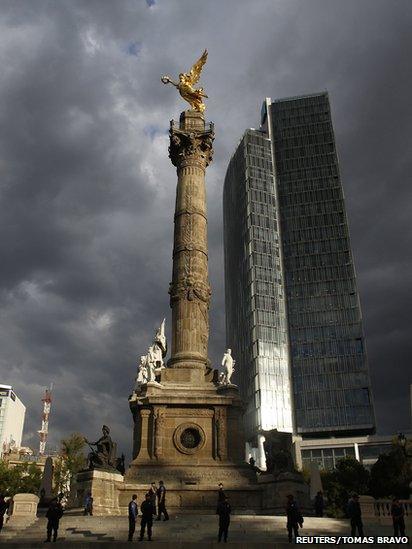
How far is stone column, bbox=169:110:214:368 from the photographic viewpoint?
29125 millimetres

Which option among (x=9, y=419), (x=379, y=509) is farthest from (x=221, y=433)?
(x=9, y=419)

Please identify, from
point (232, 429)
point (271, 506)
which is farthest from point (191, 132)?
point (271, 506)

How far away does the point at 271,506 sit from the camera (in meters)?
22.8

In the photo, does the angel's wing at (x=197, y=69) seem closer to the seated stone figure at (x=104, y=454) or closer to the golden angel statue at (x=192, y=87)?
the golden angel statue at (x=192, y=87)

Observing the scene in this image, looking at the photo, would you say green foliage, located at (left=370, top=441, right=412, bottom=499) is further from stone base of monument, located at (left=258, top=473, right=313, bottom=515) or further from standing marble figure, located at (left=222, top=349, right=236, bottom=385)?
standing marble figure, located at (left=222, top=349, right=236, bottom=385)

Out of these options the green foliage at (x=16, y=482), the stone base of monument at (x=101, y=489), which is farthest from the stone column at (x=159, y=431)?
the green foliage at (x=16, y=482)

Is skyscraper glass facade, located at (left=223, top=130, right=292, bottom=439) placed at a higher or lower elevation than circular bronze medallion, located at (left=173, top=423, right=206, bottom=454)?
higher

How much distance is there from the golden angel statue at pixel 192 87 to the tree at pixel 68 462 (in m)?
32.9

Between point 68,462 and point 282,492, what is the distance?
3390 centimetres

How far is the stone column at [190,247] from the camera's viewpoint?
29.1 m

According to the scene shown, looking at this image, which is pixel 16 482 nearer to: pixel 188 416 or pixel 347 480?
pixel 347 480

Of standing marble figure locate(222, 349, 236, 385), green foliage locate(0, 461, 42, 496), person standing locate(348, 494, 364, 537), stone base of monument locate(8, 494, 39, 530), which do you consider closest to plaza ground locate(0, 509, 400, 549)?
stone base of monument locate(8, 494, 39, 530)

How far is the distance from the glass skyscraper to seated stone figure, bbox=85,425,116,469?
237ft

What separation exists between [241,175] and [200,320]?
293ft
